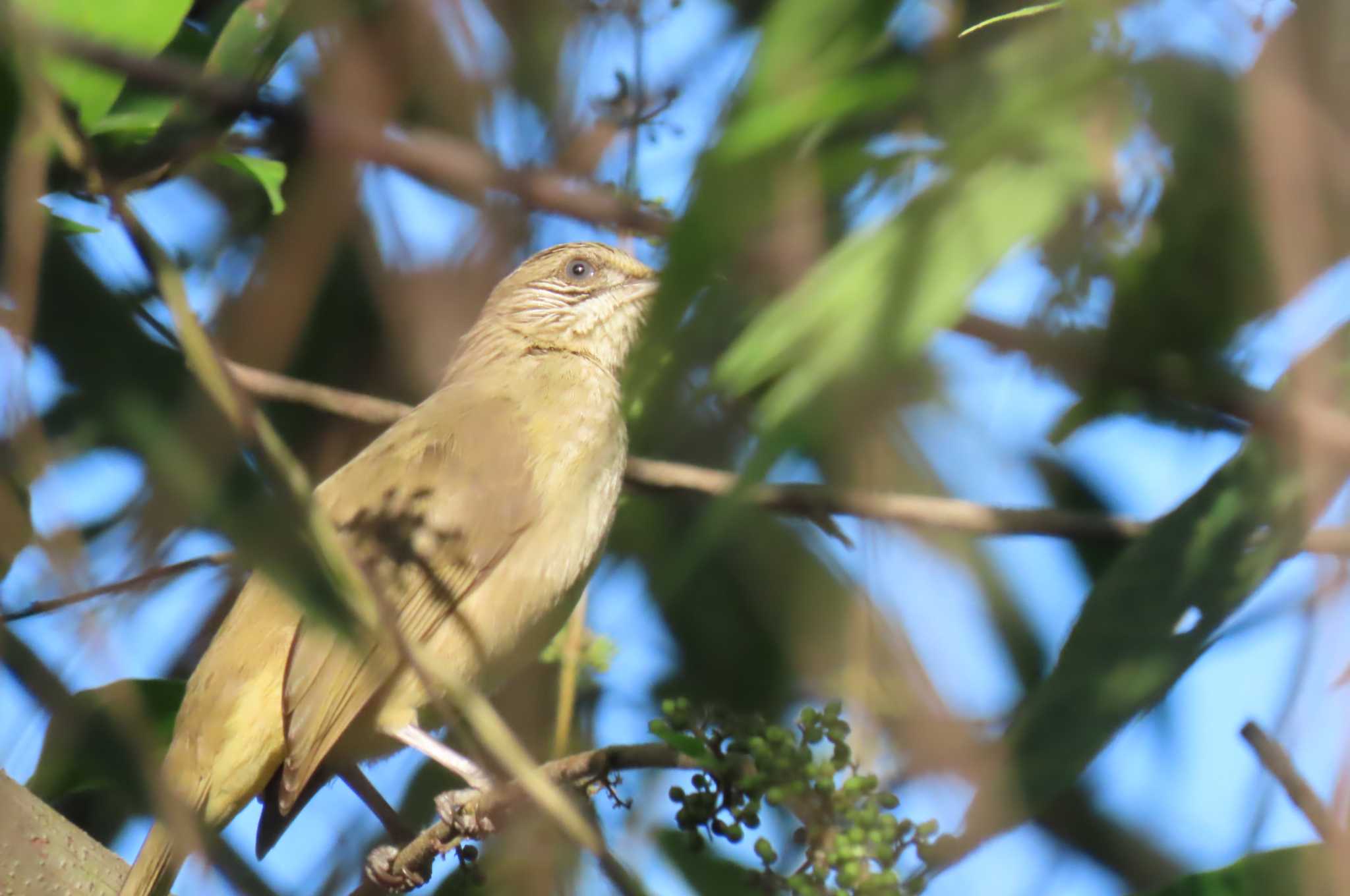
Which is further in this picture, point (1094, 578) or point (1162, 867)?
point (1094, 578)

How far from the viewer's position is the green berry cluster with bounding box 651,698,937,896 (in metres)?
1.75

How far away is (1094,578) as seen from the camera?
286cm

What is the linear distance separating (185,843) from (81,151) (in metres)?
0.97

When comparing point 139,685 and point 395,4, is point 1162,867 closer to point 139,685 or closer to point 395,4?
point 395,4

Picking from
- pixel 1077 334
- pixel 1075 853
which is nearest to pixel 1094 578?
pixel 1075 853

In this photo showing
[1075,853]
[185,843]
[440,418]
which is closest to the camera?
[185,843]

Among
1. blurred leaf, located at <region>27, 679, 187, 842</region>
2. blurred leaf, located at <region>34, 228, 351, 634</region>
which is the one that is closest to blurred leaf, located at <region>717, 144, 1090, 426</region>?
blurred leaf, located at <region>34, 228, 351, 634</region>

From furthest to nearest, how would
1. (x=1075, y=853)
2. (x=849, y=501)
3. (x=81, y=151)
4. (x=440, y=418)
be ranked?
(x=440, y=418), (x=1075, y=853), (x=849, y=501), (x=81, y=151)

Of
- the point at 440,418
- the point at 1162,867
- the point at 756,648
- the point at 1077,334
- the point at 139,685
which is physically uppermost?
the point at 440,418

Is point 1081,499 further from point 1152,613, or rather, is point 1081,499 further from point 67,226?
point 67,226

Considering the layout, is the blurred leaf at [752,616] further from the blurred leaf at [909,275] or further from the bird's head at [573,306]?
the blurred leaf at [909,275]

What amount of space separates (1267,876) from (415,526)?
2.12 meters

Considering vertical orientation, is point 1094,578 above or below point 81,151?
below

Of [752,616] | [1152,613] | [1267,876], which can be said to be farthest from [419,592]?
[1267,876]
